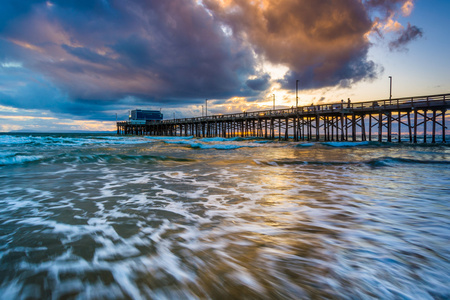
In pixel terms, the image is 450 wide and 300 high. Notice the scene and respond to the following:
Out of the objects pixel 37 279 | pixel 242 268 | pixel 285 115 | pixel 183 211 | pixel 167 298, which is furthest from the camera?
pixel 285 115

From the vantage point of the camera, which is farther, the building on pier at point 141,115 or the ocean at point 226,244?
the building on pier at point 141,115

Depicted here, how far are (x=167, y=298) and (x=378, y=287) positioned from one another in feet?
5.38

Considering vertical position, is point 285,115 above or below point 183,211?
above

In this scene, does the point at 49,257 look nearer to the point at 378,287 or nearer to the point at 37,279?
the point at 37,279

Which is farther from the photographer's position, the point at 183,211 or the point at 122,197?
the point at 122,197

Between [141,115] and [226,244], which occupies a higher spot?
[141,115]

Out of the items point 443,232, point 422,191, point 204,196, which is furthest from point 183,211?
point 422,191

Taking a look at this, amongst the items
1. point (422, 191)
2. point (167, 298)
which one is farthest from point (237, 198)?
point (422, 191)

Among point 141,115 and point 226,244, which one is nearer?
point 226,244

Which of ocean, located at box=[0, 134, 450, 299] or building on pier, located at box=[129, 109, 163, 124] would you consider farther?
building on pier, located at box=[129, 109, 163, 124]

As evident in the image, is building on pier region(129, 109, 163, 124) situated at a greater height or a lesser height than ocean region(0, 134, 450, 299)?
greater

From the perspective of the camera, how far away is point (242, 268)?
6.45ft

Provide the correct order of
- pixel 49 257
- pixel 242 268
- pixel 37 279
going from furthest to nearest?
pixel 49 257 < pixel 242 268 < pixel 37 279

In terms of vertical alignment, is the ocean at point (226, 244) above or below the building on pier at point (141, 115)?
below
